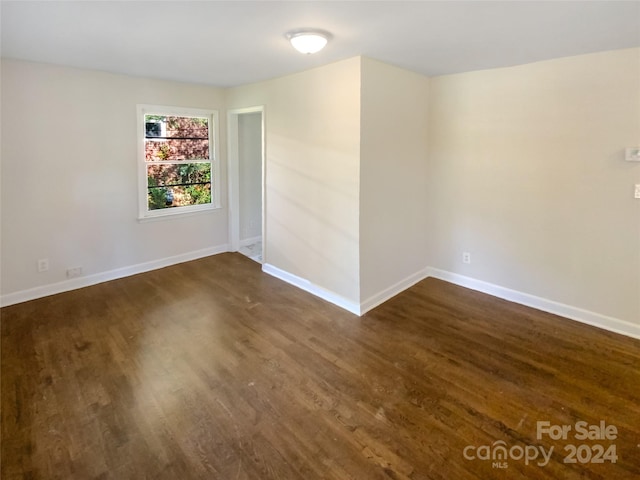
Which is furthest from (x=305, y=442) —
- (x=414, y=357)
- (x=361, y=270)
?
(x=361, y=270)

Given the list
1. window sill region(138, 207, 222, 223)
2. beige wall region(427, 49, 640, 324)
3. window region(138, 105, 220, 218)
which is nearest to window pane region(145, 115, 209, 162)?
window region(138, 105, 220, 218)

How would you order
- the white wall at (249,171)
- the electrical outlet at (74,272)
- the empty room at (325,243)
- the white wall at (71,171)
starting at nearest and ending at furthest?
the empty room at (325,243)
the white wall at (71,171)
the electrical outlet at (74,272)
the white wall at (249,171)

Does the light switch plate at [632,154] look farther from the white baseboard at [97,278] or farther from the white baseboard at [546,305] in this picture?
the white baseboard at [97,278]

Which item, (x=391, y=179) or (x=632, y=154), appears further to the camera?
(x=391, y=179)

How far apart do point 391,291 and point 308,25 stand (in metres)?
2.70

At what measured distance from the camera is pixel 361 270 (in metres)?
3.51

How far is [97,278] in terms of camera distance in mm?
4270

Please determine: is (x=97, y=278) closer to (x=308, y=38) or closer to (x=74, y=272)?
(x=74, y=272)

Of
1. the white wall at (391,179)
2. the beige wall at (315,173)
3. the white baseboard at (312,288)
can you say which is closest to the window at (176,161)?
the beige wall at (315,173)

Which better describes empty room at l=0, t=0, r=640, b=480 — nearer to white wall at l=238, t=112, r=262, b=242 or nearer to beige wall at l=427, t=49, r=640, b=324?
beige wall at l=427, t=49, r=640, b=324

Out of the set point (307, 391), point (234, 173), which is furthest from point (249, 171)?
point (307, 391)

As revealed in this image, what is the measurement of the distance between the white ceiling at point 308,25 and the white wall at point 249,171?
1816 mm

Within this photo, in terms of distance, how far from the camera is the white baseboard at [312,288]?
3.62 metres

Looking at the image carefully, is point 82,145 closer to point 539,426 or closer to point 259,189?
point 259,189
